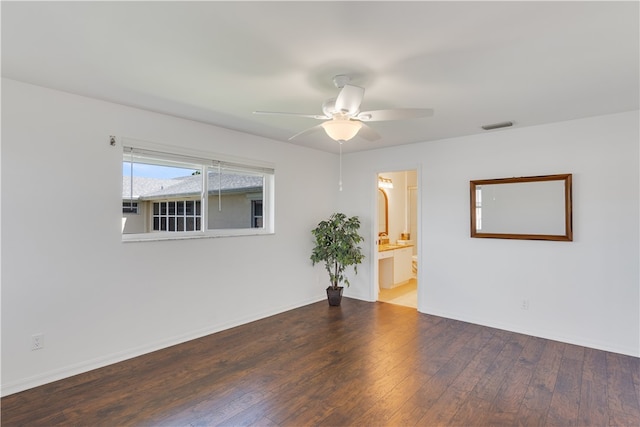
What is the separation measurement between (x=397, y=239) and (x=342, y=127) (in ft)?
16.5

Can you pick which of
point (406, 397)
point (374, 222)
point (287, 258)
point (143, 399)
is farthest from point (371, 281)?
point (143, 399)

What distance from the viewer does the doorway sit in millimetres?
5668

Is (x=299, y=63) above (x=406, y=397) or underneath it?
above

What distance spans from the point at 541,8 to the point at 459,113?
→ 1.67 m


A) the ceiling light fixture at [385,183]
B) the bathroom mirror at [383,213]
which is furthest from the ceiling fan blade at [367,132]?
the bathroom mirror at [383,213]

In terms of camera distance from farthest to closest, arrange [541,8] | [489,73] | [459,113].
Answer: [459,113] < [489,73] < [541,8]

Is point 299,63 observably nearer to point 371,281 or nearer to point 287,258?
point 287,258

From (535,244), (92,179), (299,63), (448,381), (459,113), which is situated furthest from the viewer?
(535,244)

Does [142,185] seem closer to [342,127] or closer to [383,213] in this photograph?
[342,127]

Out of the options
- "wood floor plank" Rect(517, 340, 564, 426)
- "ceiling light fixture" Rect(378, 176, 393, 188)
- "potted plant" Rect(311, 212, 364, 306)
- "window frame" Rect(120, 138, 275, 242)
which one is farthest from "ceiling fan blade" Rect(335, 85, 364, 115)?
"ceiling light fixture" Rect(378, 176, 393, 188)

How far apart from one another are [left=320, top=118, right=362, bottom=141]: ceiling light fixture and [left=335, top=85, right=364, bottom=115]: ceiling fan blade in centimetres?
13

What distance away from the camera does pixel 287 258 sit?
470cm

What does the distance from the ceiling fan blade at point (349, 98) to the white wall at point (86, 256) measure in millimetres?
1999

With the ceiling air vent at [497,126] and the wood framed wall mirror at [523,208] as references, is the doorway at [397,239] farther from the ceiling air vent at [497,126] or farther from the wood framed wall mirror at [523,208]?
the ceiling air vent at [497,126]
